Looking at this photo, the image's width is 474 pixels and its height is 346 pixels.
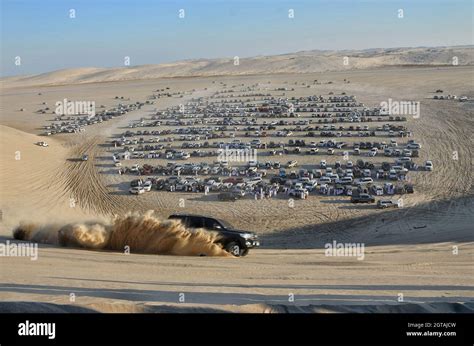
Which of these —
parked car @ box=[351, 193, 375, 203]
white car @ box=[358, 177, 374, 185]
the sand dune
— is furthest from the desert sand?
the sand dune

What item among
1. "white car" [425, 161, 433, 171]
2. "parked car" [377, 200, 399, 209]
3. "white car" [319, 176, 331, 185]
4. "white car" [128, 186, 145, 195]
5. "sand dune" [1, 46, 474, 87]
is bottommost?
"parked car" [377, 200, 399, 209]

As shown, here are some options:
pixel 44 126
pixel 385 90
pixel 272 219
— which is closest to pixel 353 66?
pixel 385 90

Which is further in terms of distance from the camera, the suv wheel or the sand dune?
the sand dune

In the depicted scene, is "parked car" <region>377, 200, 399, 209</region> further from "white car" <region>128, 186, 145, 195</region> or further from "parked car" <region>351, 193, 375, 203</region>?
"white car" <region>128, 186, 145, 195</region>

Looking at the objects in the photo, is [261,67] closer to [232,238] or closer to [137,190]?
[137,190]

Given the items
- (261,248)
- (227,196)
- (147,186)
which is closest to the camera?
(261,248)

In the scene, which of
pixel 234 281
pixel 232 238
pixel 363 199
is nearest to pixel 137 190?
pixel 363 199
